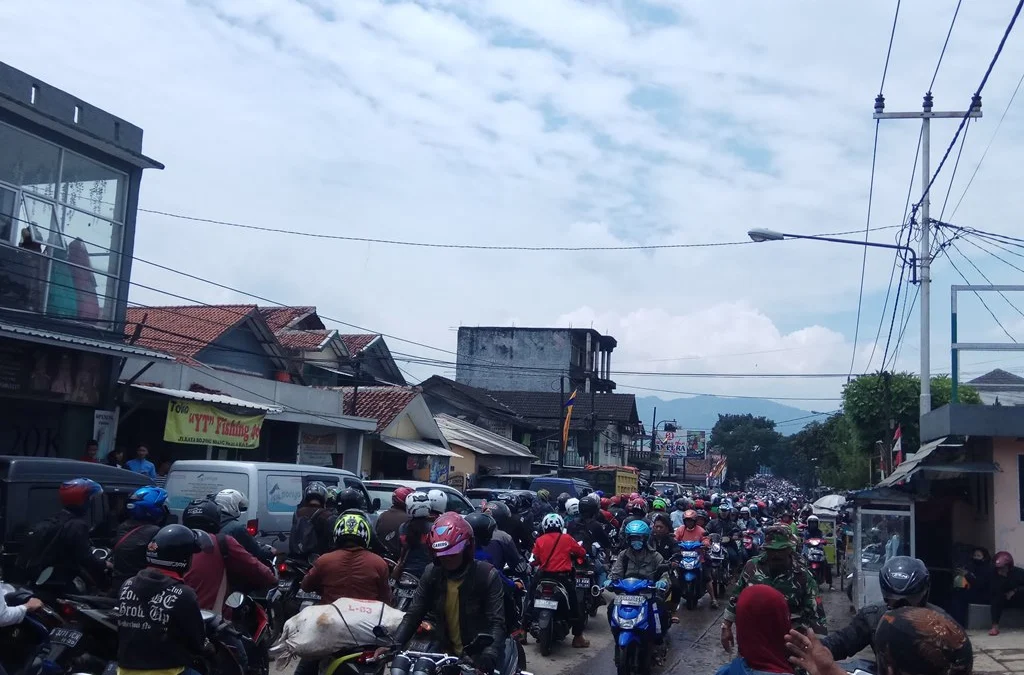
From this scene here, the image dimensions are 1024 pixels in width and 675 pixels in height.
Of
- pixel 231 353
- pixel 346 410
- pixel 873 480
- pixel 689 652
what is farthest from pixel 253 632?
pixel 873 480

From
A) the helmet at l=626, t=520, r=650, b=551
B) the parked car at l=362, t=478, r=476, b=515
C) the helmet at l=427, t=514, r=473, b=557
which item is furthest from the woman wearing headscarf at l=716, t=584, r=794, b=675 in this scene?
the parked car at l=362, t=478, r=476, b=515

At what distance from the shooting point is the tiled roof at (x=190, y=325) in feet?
85.4

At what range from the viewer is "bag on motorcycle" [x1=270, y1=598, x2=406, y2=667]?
5.82 meters

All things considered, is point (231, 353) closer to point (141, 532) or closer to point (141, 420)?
point (141, 420)

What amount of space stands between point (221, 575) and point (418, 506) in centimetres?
356

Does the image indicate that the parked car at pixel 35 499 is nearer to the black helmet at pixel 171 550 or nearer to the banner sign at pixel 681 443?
the black helmet at pixel 171 550

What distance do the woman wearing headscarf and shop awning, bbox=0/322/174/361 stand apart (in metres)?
13.3

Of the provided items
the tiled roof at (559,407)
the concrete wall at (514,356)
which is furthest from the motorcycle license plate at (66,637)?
the concrete wall at (514,356)

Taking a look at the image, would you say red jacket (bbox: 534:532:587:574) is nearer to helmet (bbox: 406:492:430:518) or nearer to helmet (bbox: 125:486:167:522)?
helmet (bbox: 406:492:430:518)

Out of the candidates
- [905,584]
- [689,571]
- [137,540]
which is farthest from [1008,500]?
[137,540]

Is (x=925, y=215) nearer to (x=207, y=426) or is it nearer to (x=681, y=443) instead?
(x=207, y=426)

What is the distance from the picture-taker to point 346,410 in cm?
3228

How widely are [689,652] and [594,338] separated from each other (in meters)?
54.6

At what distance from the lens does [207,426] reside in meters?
20.2
